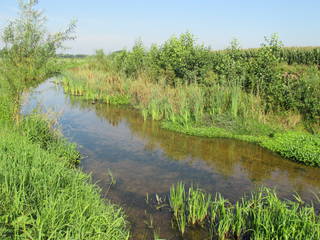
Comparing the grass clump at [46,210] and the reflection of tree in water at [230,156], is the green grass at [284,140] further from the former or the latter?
the grass clump at [46,210]

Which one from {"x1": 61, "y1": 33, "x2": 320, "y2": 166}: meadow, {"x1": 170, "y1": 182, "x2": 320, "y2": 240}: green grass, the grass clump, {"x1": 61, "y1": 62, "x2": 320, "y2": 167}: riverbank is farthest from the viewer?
{"x1": 61, "y1": 33, "x2": 320, "y2": 166}: meadow

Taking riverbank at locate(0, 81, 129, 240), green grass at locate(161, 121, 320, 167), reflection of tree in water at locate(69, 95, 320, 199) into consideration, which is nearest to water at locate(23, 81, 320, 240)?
reflection of tree in water at locate(69, 95, 320, 199)

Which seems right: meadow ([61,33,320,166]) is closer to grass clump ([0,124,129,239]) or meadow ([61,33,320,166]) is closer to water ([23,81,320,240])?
water ([23,81,320,240])

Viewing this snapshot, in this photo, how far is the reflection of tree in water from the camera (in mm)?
8188

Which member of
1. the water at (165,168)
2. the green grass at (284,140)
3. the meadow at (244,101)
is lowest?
the water at (165,168)

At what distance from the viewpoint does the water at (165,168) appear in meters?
6.37

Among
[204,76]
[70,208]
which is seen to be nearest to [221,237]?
[70,208]

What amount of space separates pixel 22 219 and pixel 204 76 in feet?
45.4

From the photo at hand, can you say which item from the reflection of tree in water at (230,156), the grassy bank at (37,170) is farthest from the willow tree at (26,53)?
the reflection of tree in water at (230,156)

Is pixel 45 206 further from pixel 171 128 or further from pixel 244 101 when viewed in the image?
pixel 244 101

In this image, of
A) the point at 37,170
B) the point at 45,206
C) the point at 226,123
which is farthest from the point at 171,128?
the point at 45,206

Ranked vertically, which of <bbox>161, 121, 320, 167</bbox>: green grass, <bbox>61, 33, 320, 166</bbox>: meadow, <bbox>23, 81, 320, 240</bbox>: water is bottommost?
<bbox>23, 81, 320, 240</bbox>: water

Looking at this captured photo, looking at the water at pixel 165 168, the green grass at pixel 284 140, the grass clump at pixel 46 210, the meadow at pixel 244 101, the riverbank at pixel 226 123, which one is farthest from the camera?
the meadow at pixel 244 101

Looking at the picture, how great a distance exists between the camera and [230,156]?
9898mm
